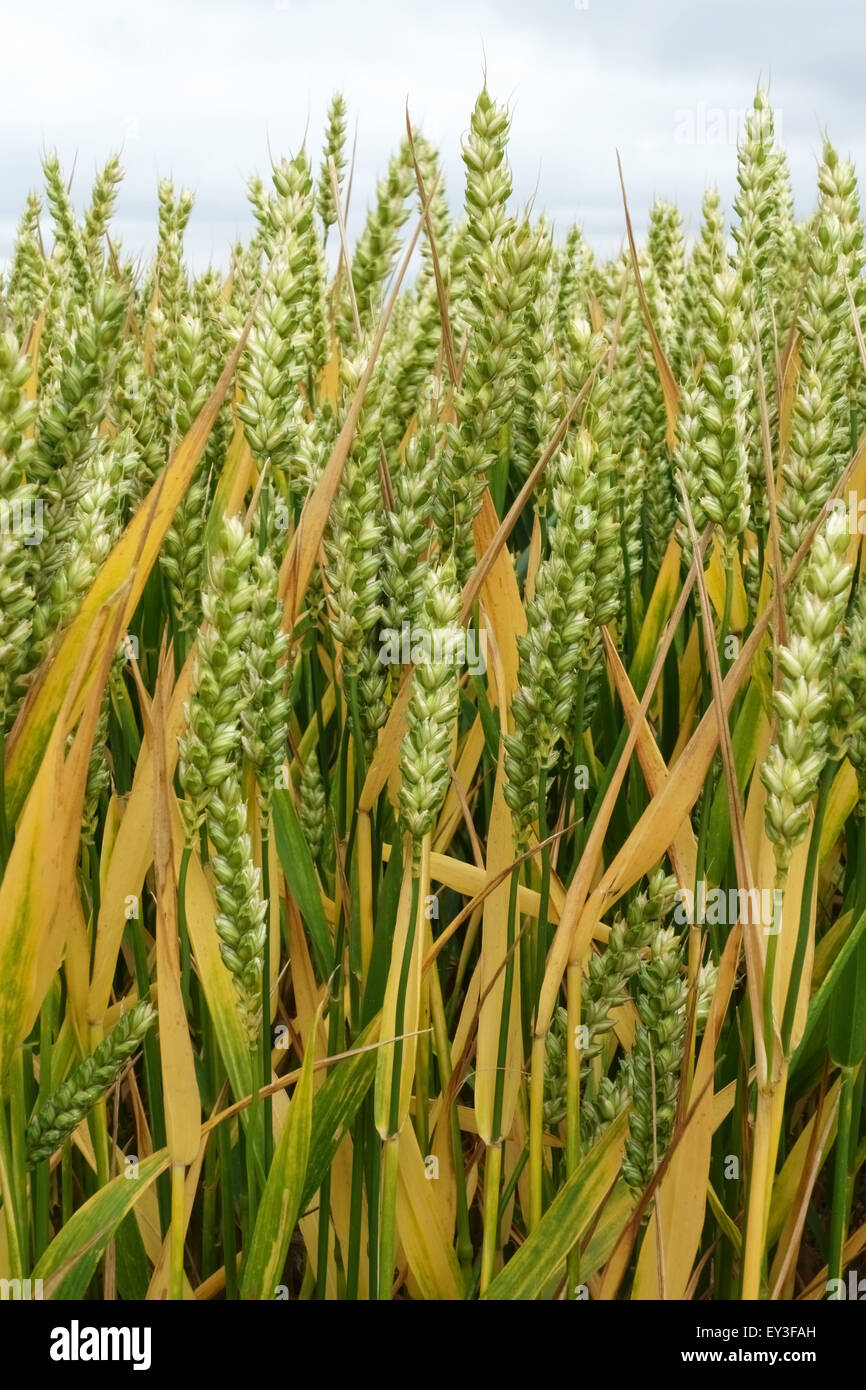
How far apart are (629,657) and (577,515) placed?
531mm

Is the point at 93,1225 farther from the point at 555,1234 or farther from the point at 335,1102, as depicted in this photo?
the point at 555,1234

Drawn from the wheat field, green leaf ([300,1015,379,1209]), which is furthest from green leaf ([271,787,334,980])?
green leaf ([300,1015,379,1209])

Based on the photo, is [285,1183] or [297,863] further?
[297,863]

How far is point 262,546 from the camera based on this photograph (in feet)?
3.19

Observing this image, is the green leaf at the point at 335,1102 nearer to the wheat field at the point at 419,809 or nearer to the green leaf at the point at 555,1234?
the wheat field at the point at 419,809

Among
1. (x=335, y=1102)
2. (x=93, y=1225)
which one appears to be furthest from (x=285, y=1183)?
(x=93, y=1225)

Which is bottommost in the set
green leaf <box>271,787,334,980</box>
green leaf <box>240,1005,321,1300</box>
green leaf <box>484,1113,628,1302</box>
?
green leaf <box>484,1113,628,1302</box>

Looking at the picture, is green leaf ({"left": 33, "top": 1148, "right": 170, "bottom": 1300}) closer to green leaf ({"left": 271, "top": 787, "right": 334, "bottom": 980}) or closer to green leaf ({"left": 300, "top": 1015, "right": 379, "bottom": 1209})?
green leaf ({"left": 300, "top": 1015, "right": 379, "bottom": 1209})

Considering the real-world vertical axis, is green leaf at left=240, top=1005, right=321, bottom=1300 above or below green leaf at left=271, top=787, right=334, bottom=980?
below

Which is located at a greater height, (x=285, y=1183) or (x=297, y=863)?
(x=297, y=863)

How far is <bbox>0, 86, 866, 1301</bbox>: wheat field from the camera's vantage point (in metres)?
0.82

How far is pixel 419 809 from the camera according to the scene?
2.73ft
